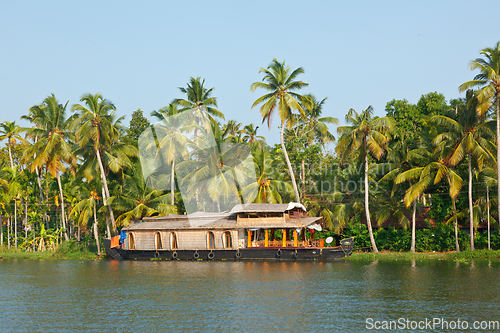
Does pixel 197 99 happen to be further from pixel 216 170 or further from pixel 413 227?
pixel 413 227

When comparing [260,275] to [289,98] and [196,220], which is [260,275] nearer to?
[196,220]

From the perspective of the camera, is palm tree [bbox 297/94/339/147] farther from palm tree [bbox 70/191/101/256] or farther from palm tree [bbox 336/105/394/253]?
palm tree [bbox 70/191/101/256]

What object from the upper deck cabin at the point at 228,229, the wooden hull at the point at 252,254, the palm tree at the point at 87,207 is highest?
the palm tree at the point at 87,207

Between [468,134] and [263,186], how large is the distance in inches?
559

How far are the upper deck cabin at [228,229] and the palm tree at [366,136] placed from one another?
16.4 feet

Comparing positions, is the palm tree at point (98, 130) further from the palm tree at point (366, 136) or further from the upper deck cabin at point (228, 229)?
the palm tree at point (366, 136)

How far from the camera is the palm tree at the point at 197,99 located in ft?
127

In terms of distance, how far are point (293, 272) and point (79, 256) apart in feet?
66.6

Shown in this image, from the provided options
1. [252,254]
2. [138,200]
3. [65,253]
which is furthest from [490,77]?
[65,253]

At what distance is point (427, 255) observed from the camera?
103 feet

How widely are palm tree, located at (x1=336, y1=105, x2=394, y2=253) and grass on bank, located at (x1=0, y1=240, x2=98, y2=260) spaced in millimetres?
20273

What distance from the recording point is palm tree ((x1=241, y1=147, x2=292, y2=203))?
36.0 m

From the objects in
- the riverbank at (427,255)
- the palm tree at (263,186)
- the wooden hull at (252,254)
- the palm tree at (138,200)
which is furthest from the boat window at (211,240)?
the riverbank at (427,255)

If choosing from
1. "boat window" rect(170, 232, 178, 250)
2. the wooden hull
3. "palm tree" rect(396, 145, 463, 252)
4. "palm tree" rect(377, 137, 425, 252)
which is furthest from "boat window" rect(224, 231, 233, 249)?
"palm tree" rect(396, 145, 463, 252)
